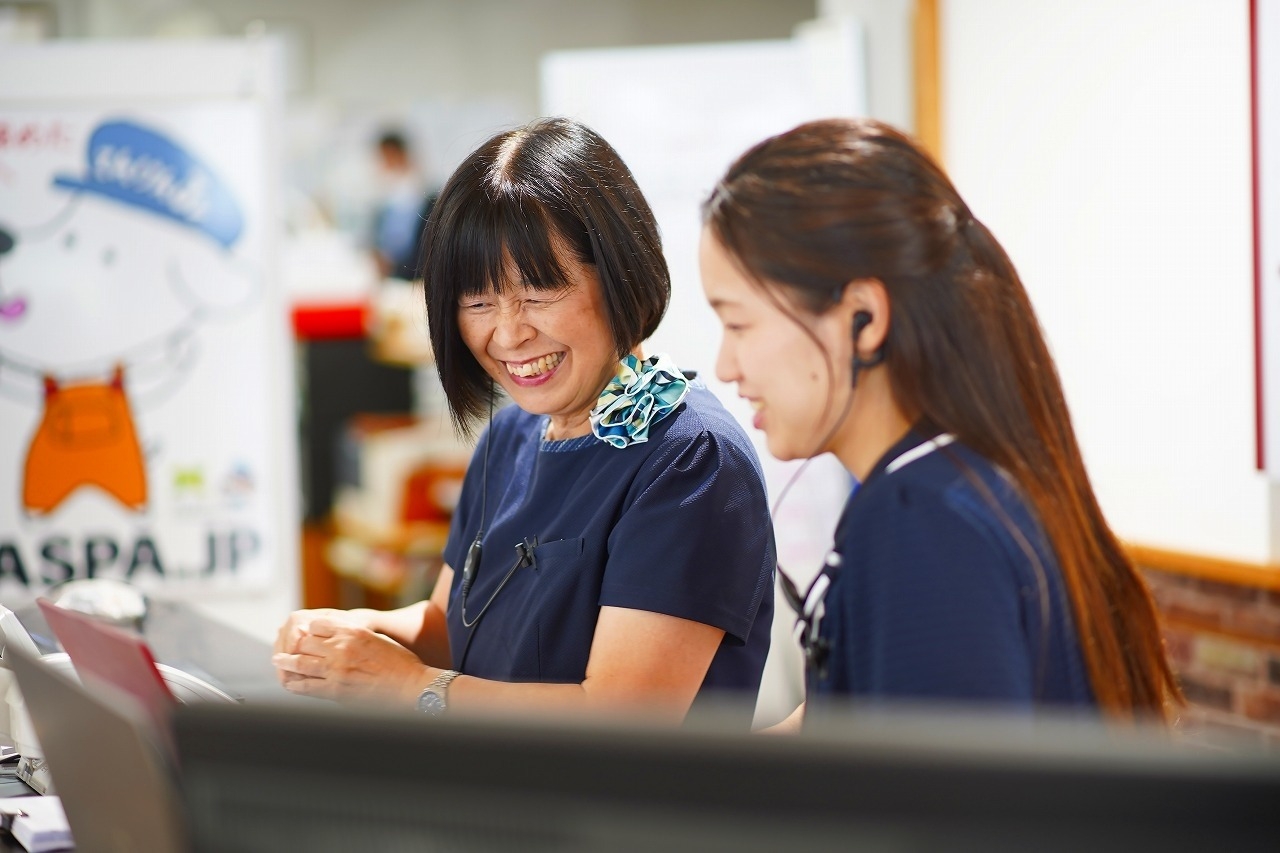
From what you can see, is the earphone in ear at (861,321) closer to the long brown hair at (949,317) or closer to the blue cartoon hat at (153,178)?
the long brown hair at (949,317)

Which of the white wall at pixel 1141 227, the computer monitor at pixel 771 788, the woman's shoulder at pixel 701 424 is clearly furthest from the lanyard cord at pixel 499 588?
the white wall at pixel 1141 227

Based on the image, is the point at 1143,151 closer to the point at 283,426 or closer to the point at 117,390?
the point at 283,426

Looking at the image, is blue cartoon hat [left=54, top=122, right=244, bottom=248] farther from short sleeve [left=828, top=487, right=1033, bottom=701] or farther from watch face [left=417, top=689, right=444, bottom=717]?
short sleeve [left=828, top=487, right=1033, bottom=701]

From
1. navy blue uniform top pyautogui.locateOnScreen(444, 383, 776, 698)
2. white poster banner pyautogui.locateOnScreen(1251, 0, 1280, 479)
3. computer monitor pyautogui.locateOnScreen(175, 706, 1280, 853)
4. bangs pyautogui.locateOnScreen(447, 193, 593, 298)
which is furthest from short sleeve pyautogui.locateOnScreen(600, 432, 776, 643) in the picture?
white poster banner pyautogui.locateOnScreen(1251, 0, 1280, 479)

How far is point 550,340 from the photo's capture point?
1.45 m

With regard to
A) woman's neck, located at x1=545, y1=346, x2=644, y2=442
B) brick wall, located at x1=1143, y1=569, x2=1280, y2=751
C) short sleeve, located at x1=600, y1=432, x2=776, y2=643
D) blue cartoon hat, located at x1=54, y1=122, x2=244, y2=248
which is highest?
blue cartoon hat, located at x1=54, y1=122, x2=244, y2=248

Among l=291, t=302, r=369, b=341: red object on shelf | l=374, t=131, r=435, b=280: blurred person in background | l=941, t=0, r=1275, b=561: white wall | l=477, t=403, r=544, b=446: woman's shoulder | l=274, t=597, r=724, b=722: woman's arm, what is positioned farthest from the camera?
l=374, t=131, r=435, b=280: blurred person in background

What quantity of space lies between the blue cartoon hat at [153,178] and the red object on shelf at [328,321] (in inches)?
96.3

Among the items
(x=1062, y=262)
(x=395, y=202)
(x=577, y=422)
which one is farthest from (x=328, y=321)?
(x=577, y=422)

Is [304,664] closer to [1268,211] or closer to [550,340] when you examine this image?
[550,340]

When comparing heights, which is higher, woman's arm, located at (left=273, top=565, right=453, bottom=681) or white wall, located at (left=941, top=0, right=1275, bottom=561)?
white wall, located at (left=941, top=0, right=1275, bottom=561)

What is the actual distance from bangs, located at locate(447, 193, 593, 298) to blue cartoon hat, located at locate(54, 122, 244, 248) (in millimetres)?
2110

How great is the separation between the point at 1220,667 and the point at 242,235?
255 centimetres

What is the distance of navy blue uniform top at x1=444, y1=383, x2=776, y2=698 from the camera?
1.32 m
